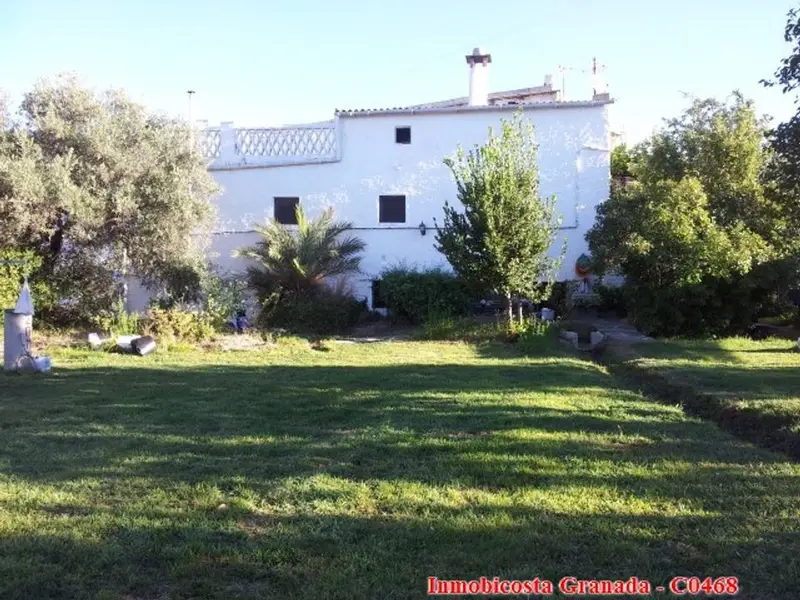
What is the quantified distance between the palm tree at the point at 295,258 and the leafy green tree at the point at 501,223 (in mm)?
3793

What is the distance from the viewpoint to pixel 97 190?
14398 millimetres

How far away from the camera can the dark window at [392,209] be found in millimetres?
19172

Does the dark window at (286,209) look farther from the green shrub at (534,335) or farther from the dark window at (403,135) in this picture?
the green shrub at (534,335)

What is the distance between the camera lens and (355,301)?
1789cm

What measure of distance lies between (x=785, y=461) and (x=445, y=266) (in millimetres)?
13801

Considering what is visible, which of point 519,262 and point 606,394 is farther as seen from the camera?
point 519,262

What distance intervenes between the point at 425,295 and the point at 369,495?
1312 cm

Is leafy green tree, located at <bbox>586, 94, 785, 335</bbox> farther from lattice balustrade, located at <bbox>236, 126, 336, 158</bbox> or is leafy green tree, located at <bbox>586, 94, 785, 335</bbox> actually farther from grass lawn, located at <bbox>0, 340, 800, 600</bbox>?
grass lawn, located at <bbox>0, 340, 800, 600</bbox>

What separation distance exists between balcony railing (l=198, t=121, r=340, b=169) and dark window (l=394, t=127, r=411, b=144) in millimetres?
1703

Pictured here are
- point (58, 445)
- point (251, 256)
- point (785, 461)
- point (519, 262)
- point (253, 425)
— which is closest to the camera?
point (785, 461)

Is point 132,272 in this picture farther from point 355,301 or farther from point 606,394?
point 606,394

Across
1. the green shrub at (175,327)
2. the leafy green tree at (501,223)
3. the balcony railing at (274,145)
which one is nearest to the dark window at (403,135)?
the balcony railing at (274,145)

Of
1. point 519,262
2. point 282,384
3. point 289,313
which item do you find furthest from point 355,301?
point 282,384

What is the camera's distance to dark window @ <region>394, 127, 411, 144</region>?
19.1 metres
